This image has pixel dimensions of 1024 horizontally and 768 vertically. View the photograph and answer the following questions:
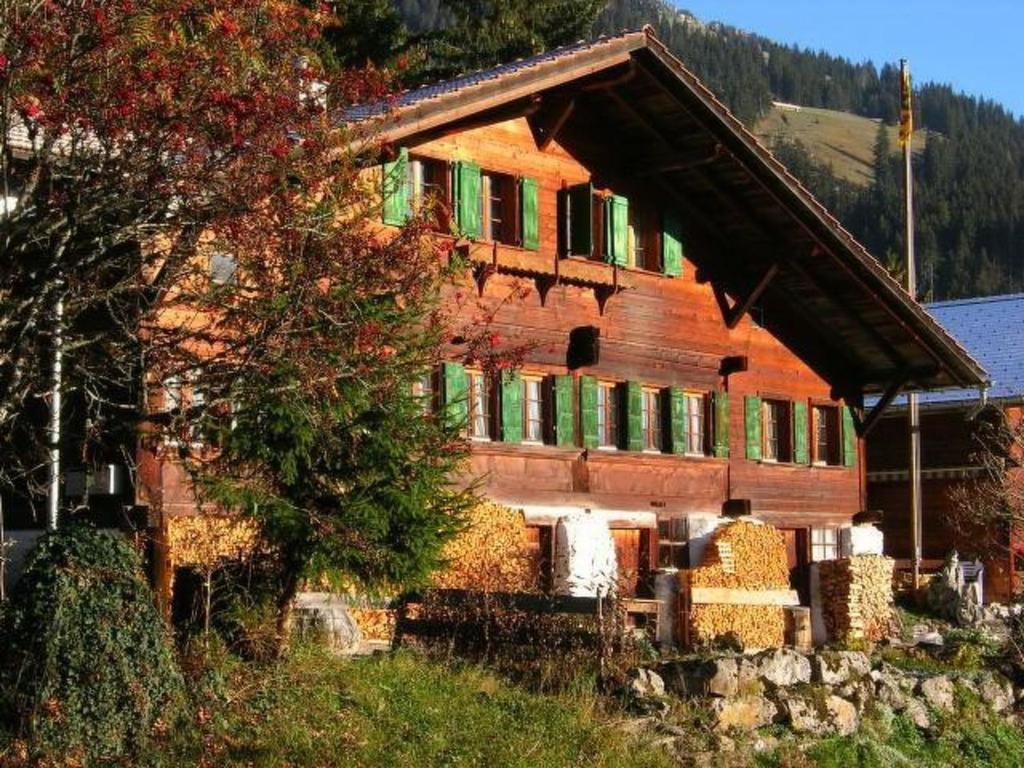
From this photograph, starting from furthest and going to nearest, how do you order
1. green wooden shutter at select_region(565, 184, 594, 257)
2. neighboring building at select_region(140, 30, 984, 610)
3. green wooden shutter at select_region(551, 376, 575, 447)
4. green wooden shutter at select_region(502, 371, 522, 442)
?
green wooden shutter at select_region(565, 184, 594, 257) → green wooden shutter at select_region(551, 376, 575, 447) → green wooden shutter at select_region(502, 371, 522, 442) → neighboring building at select_region(140, 30, 984, 610)

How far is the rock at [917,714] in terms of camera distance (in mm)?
19891

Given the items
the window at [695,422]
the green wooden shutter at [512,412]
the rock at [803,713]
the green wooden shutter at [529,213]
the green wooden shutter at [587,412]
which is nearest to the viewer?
the rock at [803,713]

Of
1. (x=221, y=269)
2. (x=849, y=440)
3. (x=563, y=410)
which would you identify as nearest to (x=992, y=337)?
(x=849, y=440)

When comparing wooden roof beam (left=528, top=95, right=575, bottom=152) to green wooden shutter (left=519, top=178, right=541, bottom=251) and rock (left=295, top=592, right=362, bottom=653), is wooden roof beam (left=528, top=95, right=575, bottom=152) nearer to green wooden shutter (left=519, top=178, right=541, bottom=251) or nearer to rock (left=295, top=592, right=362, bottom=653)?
green wooden shutter (left=519, top=178, right=541, bottom=251)

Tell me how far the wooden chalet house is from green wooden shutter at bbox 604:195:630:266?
0.04 meters

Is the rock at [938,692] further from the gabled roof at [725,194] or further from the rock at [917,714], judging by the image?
the gabled roof at [725,194]

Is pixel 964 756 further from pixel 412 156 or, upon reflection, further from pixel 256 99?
pixel 256 99

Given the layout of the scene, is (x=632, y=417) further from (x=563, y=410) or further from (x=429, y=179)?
(x=429, y=179)

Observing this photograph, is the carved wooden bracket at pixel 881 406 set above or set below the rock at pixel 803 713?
above

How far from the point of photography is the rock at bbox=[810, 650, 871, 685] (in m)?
19.3

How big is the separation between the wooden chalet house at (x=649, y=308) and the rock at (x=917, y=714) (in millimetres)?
4848

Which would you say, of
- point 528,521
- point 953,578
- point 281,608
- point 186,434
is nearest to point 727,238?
point 528,521

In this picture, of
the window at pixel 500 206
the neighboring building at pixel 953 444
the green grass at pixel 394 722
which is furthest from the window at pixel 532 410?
the neighboring building at pixel 953 444

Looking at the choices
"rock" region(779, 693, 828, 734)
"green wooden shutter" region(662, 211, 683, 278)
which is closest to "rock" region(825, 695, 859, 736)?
"rock" region(779, 693, 828, 734)
